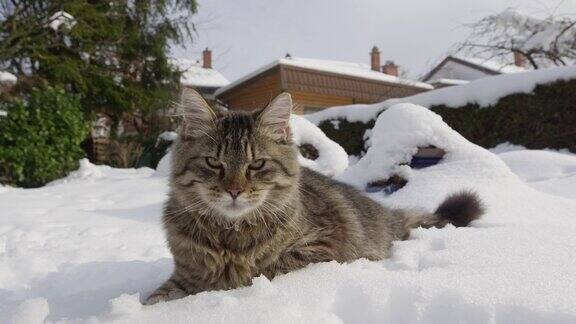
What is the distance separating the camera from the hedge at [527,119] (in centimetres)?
655

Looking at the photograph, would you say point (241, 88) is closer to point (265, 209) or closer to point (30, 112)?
point (30, 112)

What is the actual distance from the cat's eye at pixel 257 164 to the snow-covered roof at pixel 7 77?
9955 millimetres

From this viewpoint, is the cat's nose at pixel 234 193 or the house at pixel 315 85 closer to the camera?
the cat's nose at pixel 234 193

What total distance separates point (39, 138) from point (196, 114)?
7744 millimetres

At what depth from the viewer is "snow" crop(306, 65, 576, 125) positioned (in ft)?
21.7

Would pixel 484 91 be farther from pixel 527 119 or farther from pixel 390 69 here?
pixel 390 69

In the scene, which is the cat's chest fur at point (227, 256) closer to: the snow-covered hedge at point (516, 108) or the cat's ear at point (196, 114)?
the cat's ear at point (196, 114)

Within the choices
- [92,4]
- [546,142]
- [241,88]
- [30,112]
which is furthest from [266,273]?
[241,88]

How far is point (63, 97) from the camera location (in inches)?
360

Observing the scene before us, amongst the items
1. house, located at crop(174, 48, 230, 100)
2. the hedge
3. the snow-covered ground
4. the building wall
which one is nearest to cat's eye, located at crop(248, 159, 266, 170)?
the snow-covered ground

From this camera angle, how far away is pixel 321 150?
5375 millimetres

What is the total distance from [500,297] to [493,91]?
22.1 feet

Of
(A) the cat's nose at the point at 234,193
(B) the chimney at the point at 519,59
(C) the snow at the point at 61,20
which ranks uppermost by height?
(C) the snow at the point at 61,20

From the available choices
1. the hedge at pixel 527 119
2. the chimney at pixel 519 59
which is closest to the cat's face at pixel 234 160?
the hedge at pixel 527 119
